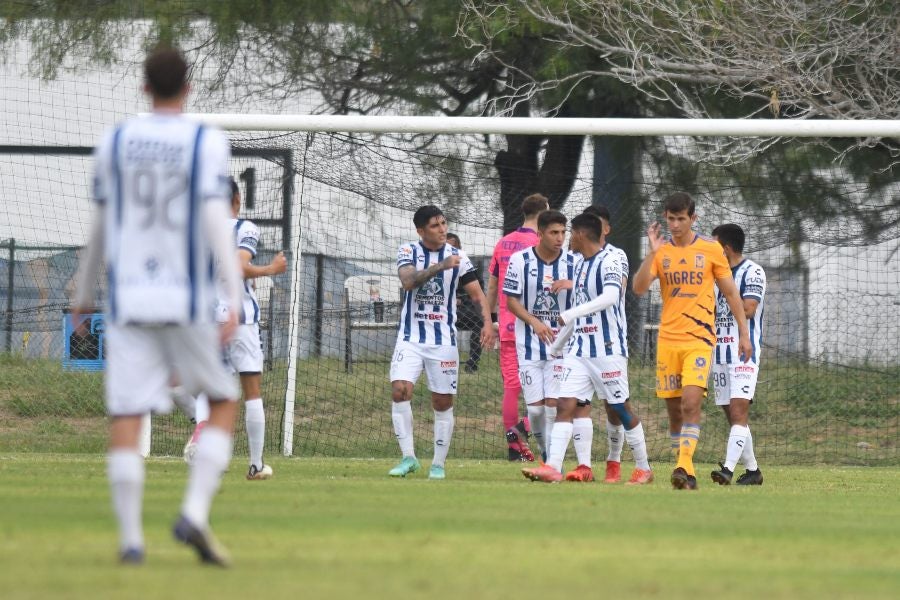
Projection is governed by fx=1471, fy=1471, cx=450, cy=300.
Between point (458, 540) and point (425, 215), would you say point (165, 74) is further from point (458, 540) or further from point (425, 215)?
point (425, 215)

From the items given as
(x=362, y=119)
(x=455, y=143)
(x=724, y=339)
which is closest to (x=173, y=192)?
(x=724, y=339)

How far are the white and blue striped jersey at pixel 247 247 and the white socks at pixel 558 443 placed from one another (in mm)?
2435

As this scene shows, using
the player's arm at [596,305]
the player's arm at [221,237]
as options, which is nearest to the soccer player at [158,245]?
the player's arm at [221,237]

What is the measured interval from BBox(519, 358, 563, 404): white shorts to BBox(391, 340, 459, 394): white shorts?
1.13 meters

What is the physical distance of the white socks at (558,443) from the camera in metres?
11.2

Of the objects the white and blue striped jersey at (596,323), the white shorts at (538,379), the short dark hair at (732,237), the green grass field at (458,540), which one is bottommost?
the green grass field at (458,540)

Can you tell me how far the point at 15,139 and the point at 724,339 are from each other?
8842 mm

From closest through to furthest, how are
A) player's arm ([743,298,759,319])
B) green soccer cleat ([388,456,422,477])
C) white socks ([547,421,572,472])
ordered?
1. white socks ([547,421,572,472])
2. green soccer cleat ([388,456,422,477])
3. player's arm ([743,298,759,319])

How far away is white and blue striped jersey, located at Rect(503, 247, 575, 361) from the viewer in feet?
40.5

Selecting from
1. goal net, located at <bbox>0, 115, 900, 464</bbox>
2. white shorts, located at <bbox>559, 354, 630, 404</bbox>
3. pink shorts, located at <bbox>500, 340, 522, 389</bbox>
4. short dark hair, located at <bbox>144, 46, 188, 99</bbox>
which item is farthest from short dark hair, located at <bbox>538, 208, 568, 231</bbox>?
short dark hair, located at <bbox>144, 46, 188, 99</bbox>

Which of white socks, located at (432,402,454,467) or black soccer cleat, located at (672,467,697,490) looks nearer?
black soccer cleat, located at (672,467,697,490)

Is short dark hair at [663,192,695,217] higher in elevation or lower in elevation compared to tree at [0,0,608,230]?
lower

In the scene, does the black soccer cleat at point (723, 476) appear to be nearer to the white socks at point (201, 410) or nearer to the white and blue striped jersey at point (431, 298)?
the white and blue striped jersey at point (431, 298)

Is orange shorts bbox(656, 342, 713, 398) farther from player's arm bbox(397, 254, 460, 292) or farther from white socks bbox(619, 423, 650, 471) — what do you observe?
player's arm bbox(397, 254, 460, 292)
